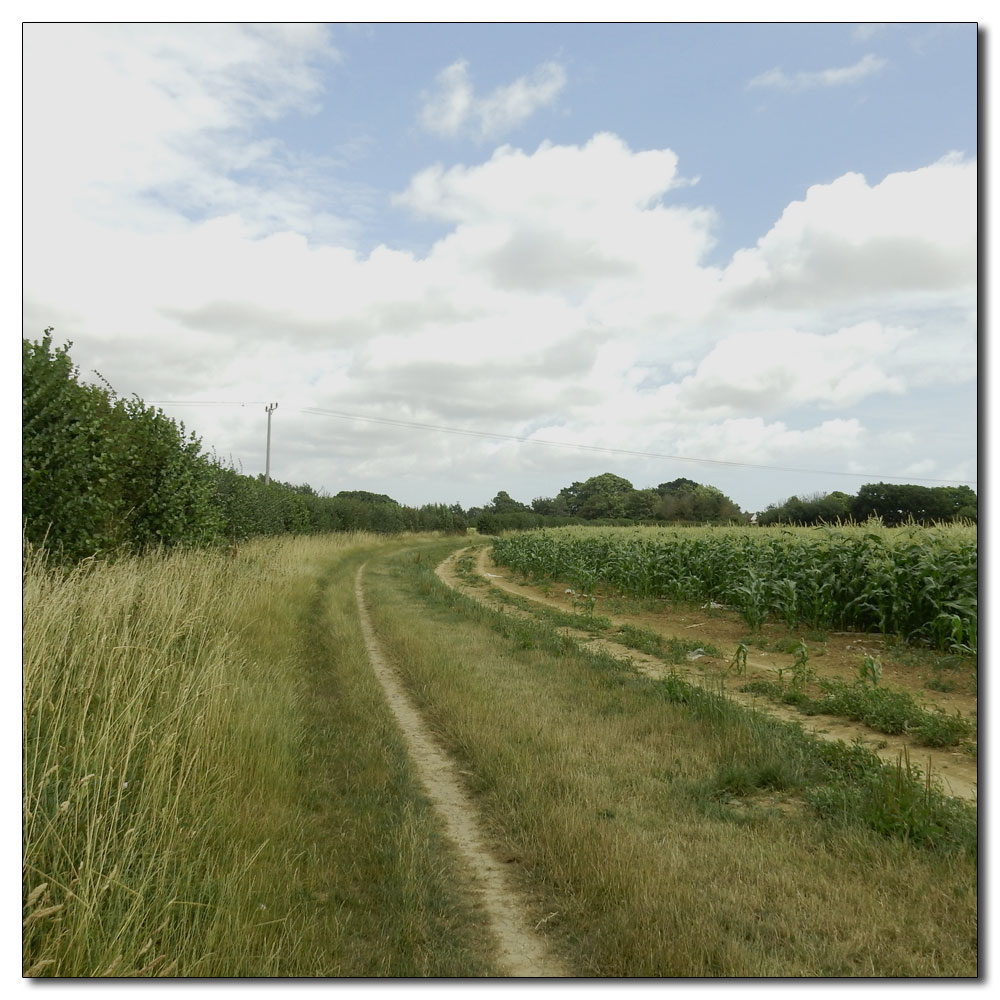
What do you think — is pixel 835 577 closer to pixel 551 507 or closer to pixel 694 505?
pixel 694 505

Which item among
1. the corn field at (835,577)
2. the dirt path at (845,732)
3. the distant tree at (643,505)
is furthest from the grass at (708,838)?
the distant tree at (643,505)

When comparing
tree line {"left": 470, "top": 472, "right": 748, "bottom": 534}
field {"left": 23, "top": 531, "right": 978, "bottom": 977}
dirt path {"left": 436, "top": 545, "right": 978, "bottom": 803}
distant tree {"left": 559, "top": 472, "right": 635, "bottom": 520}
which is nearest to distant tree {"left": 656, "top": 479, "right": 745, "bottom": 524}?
tree line {"left": 470, "top": 472, "right": 748, "bottom": 534}

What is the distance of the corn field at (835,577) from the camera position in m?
10.3

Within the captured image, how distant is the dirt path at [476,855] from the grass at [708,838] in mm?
132

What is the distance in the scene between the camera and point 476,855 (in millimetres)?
4656

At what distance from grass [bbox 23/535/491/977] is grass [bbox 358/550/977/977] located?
0.70 metres

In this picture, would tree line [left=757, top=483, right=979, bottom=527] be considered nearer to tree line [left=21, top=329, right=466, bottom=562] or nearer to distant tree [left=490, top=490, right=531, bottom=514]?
tree line [left=21, top=329, right=466, bottom=562]

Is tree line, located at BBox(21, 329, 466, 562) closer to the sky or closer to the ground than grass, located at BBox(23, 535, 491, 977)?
closer to the sky

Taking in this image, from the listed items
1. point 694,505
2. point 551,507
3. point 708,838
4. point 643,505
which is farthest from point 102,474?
point 551,507

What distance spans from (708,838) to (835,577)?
923 cm

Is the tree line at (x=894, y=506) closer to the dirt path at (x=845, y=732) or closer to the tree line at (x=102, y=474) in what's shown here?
the dirt path at (x=845, y=732)

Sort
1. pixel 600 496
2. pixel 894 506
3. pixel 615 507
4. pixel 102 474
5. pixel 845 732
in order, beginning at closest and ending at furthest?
1. pixel 845 732
2. pixel 894 506
3. pixel 102 474
4. pixel 615 507
5. pixel 600 496

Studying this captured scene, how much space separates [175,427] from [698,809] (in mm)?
13350

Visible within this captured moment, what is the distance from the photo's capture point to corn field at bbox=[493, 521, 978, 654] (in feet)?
33.8
